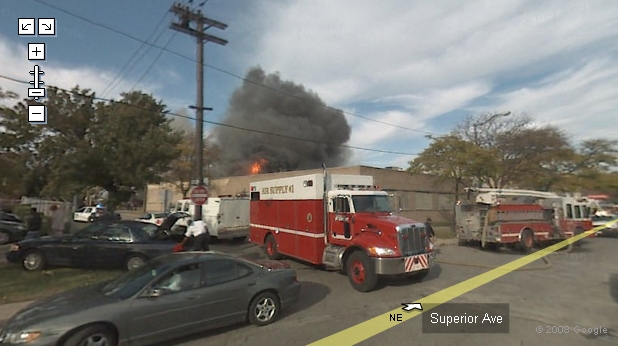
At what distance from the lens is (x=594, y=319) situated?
18.9 feet

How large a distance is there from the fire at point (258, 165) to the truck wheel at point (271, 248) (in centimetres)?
2857

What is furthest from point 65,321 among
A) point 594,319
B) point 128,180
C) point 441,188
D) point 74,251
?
point 441,188

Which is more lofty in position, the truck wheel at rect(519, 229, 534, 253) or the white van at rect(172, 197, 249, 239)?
the white van at rect(172, 197, 249, 239)

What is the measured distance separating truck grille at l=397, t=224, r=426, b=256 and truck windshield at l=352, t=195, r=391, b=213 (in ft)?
3.93

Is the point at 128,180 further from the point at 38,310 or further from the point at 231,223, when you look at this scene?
the point at 38,310

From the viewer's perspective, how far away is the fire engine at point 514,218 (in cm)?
1366

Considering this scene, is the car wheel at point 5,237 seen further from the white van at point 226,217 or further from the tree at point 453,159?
the tree at point 453,159

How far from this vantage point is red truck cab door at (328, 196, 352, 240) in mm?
8570

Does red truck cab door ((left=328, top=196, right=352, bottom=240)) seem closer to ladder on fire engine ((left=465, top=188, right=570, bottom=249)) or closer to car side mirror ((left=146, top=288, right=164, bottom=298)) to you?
car side mirror ((left=146, top=288, right=164, bottom=298))

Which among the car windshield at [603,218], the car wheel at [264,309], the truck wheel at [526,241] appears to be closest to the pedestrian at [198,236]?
the car wheel at [264,309]

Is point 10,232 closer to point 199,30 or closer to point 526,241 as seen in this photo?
point 199,30

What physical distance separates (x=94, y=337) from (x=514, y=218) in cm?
1419

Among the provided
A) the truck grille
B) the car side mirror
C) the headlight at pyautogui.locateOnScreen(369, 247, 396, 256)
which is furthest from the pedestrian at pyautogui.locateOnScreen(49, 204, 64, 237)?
the truck grille

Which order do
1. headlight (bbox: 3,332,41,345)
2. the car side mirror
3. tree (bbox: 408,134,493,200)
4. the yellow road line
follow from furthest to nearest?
tree (bbox: 408,134,493,200) < the yellow road line < the car side mirror < headlight (bbox: 3,332,41,345)
